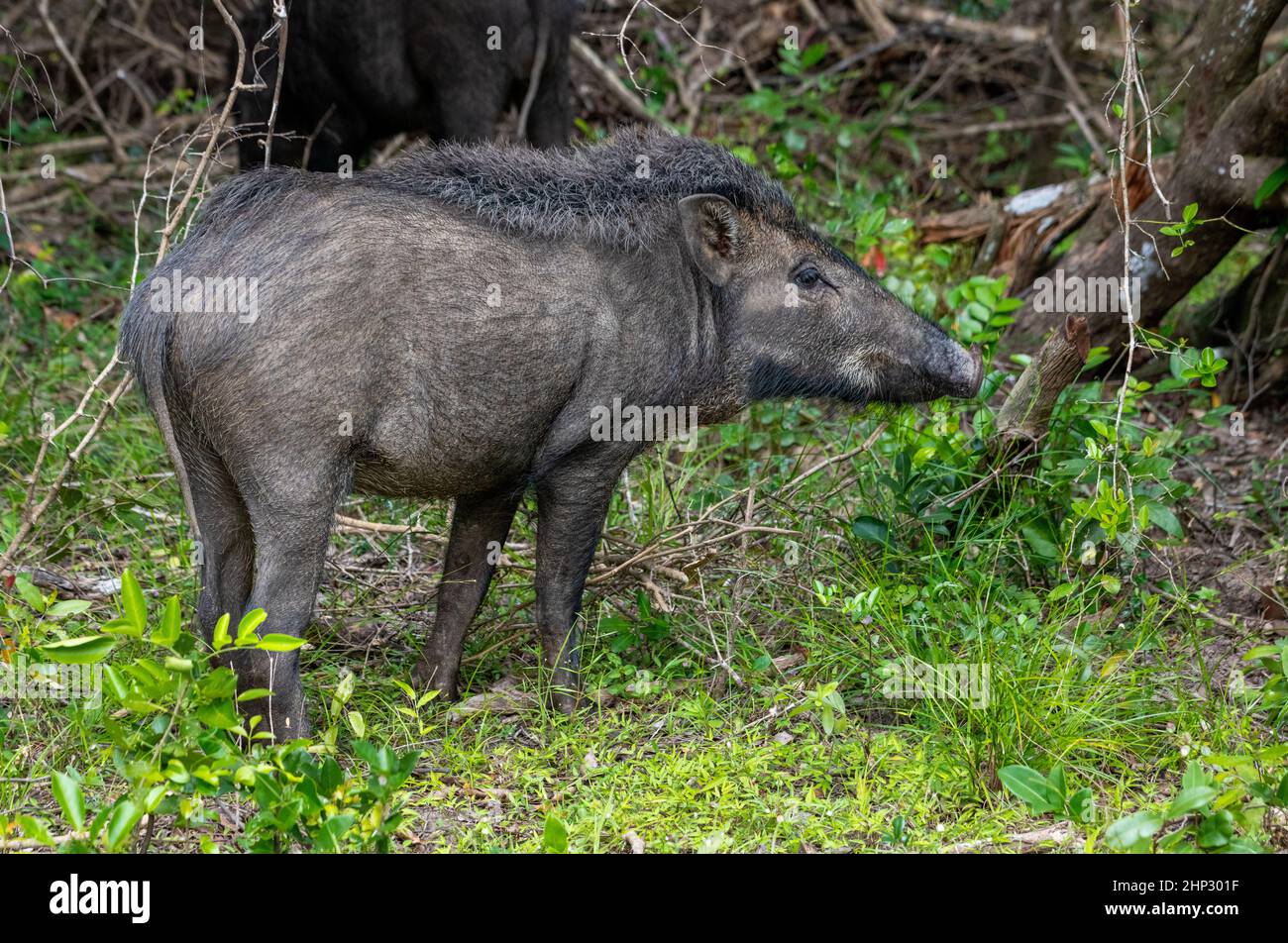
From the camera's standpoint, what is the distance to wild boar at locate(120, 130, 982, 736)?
4.24 m

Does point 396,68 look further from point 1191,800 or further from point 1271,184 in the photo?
point 1191,800

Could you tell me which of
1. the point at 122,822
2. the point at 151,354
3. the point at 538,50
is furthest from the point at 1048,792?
the point at 538,50

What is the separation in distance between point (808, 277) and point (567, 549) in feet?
4.30

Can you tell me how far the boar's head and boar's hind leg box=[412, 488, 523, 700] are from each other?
3.39 ft

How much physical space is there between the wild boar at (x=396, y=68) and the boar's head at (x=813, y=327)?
2.79 meters

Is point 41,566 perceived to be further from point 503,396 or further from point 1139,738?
point 1139,738

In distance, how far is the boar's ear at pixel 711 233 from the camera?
4.87 metres

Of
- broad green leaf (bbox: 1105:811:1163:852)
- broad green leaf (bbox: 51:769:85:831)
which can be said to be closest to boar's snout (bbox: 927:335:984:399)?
broad green leaf (bbox: 1105:811:1163:852)

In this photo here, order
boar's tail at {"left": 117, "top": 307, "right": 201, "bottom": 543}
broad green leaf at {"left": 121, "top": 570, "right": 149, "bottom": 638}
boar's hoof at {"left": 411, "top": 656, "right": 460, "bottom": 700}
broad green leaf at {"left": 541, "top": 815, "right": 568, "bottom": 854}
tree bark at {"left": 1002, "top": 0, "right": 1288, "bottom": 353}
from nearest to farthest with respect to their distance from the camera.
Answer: broad green leaf at {"left": 121, "top": 570, "right": 149, "bottom": 638}
broad green leaf at {"left": 541, "top": 815, "right": 568, "bottom": 854}
boar's tail at {"left": 117, "top": 307, "right": 201, "bottom": 543}
boar's hoof at {"left": 411, "top": 656, "right": 460, "bottom": 700}
tree bark at {"left": 1002, "top": 0, "right": 1288, "bottom": 353}

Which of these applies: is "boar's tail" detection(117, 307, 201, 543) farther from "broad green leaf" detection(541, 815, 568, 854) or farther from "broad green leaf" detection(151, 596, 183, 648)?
"broad green leaf" detection(541, 815, 568, 854)

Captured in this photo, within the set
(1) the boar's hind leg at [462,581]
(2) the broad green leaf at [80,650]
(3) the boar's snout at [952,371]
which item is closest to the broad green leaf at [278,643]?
(2) the broad green leaf at [80,650]

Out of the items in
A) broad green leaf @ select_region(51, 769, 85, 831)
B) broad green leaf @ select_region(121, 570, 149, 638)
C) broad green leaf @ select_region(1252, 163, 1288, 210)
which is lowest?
broad green leaf @ select_region(51, 769, 85, 831)

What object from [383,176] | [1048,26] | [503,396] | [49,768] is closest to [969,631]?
[503,396]

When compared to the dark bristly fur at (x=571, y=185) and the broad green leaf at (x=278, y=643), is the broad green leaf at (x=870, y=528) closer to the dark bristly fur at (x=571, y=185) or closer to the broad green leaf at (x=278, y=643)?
the dark bristly fur at (x=571, y=185)
